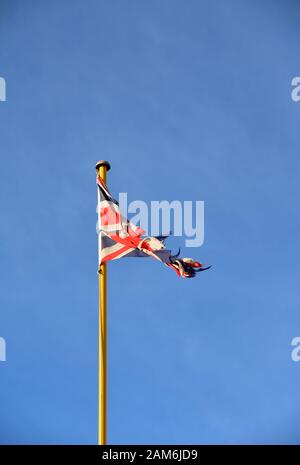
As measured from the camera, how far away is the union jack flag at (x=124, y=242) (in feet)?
59.3

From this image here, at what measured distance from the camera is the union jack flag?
59.3 ft

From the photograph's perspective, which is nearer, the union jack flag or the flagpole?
the flagpole

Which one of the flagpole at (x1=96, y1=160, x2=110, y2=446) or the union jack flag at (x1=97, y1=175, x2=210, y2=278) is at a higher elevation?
the union jack flag at (x1=97, y1=175, x2=210, y2=278)

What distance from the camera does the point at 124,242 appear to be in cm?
1847

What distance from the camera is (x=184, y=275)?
18.0 meters

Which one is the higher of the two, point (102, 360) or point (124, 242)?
point (124, 242)

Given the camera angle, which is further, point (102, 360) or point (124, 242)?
point (124, 242)

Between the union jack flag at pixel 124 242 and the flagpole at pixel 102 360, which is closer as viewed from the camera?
the flagpole at pixel 102 360
